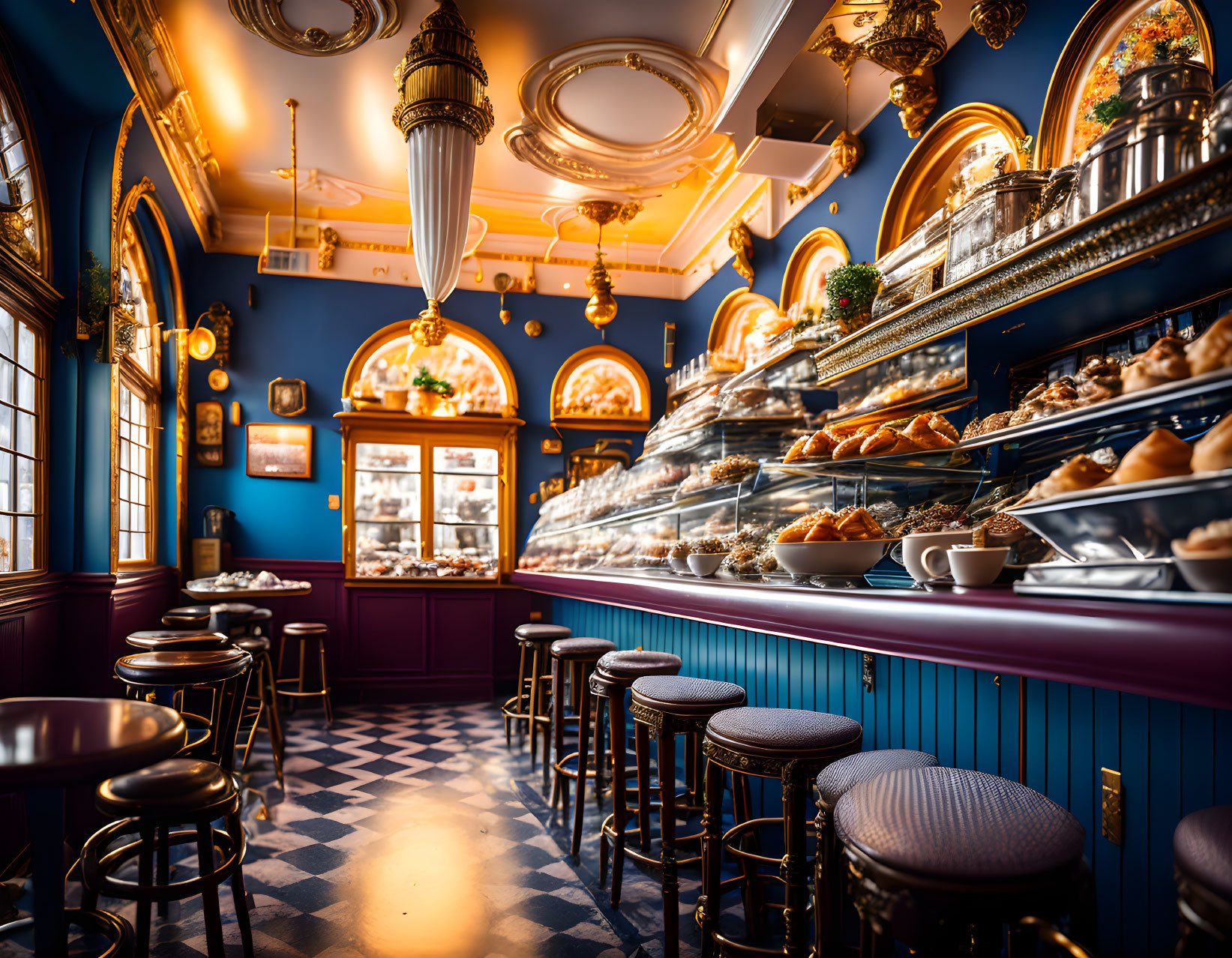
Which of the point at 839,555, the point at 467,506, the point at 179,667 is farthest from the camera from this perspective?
the point at 467,506

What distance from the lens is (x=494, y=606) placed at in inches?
270

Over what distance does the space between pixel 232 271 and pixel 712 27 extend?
4794mm

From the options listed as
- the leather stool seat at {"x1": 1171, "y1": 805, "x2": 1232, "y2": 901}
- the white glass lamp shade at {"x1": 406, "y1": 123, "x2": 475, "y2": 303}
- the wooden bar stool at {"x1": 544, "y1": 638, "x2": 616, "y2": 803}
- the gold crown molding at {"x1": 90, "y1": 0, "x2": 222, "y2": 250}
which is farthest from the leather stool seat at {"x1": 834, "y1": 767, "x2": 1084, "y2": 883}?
the gold crown molding at {"x1": 90, "y1": 0, "x2": 222, "y2": 250}

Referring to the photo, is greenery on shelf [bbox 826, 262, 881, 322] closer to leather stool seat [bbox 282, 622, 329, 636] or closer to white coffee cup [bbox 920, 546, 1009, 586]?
white coffee cup [bbox 920, 546, 1009, 586]

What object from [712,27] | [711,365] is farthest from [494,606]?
[712,27]

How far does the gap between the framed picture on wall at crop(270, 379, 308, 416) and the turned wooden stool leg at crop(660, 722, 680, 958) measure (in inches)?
217

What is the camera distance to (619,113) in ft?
15.4

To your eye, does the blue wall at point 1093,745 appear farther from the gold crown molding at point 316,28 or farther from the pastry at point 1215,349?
the gold crown molding at point 316,28

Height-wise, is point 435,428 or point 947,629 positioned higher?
point 435,428

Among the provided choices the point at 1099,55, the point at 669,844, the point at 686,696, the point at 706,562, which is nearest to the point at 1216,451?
the point at 686,696

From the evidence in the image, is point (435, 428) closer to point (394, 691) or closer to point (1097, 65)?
point (394, 691)

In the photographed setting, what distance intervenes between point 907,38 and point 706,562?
2.36m

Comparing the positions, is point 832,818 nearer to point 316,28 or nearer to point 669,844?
point 669,844

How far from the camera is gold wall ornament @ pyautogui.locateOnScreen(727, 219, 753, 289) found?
18.9 ft
